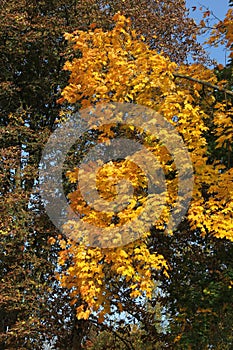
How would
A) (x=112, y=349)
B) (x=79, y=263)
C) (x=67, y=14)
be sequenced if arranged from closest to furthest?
(x=79, y=263) < (x=112, y=349) < (x=67, y=14)

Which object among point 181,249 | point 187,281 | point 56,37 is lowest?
point 187,281

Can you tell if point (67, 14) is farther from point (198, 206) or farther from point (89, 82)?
point (198, 206)

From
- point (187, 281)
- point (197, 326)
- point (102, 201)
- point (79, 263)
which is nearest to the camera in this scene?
point (79, 263)

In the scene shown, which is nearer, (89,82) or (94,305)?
(94,305)

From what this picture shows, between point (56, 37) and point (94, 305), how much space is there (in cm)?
691

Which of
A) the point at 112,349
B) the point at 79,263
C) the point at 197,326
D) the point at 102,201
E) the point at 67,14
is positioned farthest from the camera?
the point at 67,14

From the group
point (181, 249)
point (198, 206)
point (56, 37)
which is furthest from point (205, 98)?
point (56, 37)

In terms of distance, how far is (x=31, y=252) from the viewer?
10.2 m

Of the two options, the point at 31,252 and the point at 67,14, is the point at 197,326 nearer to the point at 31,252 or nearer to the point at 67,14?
the point at 31,252

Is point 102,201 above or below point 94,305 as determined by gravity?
above

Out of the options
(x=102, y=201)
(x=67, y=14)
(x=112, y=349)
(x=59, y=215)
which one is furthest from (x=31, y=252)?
(x=67, y=14)

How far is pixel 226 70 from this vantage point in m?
8.02

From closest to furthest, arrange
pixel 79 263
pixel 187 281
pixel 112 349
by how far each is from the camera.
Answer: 1. pixel 79 263
2. pixel 187 281
3. pixel 112 349

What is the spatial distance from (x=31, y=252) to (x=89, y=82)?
4909 mm
